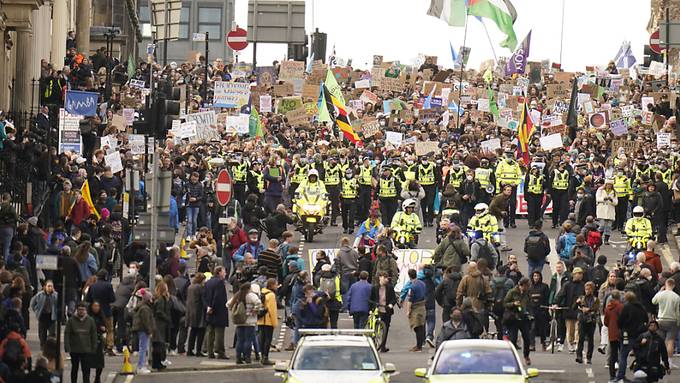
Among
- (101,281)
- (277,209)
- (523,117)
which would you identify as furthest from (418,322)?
(523,117)

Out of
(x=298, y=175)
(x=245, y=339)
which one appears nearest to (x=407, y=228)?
(x=298, y=175)

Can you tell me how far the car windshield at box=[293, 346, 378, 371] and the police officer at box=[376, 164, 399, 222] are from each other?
18887mm

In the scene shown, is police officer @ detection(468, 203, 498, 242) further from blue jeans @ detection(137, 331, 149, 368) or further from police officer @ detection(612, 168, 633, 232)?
blue jeans @ detection(137, 331, 149, 368)

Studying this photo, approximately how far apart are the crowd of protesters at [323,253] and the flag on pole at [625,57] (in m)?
34.8

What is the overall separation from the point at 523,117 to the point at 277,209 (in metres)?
12.0

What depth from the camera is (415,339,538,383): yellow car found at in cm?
2625

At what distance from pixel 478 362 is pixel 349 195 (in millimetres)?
20955

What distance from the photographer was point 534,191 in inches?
1908

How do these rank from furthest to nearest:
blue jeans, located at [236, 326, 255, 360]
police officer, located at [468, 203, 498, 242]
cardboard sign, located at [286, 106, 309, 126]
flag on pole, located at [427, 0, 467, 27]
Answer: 1. flag on pole, located at [427, 0, 467, 27]
2. cardboard sign, located at [286, 106, 309, 126]
3. police officer, located at [468, 203, 498, 242]
4. blue jeans, located at [236, 326, 255, 360]

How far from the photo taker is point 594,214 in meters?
48.2

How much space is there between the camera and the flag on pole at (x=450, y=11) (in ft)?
236

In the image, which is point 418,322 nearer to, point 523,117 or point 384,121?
point 523,117

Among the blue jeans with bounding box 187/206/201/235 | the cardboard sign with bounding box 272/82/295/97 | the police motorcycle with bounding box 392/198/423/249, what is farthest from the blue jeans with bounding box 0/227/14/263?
the cardboard sign with bounding box 272/82/295/97

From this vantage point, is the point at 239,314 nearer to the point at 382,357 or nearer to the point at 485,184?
the point at 382,357
